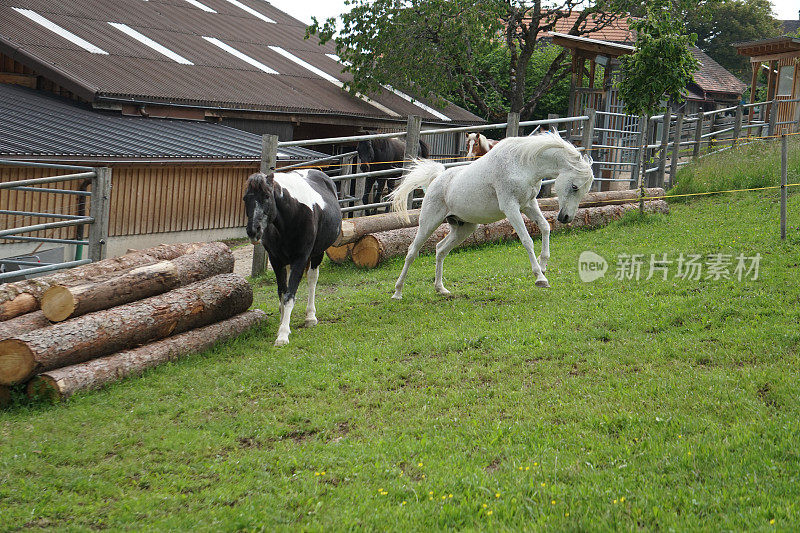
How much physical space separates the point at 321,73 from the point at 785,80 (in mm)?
16879

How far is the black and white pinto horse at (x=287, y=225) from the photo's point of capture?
24.9 ft

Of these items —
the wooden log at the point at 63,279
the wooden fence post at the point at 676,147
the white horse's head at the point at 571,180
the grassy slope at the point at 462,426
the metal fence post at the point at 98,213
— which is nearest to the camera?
the grassy slope at the point at 462,426

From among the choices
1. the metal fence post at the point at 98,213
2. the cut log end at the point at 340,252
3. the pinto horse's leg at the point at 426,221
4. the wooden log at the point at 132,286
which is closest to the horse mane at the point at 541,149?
the pinto horse's leg at the point at 426,221

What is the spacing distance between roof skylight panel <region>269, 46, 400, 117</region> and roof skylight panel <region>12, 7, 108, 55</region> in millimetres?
8085

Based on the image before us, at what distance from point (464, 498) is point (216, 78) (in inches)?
738

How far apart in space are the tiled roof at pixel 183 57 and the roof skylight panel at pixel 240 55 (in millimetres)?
67

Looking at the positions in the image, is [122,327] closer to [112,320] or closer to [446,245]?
[112,320]

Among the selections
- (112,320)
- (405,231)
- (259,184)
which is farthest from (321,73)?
(112,320)

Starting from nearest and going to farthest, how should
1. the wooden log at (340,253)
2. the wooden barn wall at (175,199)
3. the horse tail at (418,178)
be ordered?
the horse tail at (418,178), the wooden log at (340,253), the wooden barn wall at (175,199)

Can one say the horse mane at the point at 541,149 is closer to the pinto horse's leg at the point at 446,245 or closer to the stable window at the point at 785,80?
the pinto horse's leg at the point at 446,245

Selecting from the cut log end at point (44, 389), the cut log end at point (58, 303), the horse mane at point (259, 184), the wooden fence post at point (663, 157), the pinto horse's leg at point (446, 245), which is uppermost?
the wooden fence post at point (663, 157)

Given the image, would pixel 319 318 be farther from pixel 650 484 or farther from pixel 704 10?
pixel 704 10

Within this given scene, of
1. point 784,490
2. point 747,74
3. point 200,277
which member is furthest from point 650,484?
point 747,74

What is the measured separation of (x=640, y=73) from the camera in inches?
510
